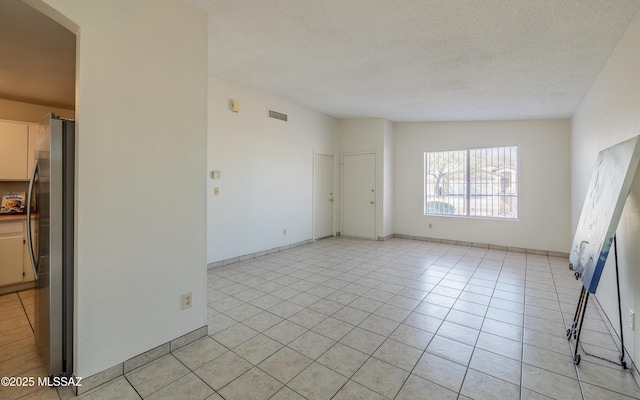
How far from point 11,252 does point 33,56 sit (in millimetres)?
2247

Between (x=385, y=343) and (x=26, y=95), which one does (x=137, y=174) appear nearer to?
(x=385, y=343)

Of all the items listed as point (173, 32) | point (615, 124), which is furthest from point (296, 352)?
point (615, 124)

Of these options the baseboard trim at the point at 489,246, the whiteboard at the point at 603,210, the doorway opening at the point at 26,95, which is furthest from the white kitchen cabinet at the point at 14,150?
the baseboard trim at the point at 489,246

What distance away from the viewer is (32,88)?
143 inches

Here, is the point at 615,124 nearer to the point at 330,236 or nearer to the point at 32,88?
the point at 330,236

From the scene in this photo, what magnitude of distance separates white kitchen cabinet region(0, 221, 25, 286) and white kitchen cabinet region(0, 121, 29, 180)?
770 mm

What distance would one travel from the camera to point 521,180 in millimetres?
5531

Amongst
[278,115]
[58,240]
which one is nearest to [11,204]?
[58,240]

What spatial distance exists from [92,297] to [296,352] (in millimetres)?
1449

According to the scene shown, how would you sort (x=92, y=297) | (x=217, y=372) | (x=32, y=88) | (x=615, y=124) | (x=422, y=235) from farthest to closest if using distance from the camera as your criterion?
(x=422, y=235)
(x=32, y=88)
(x=615, y=124)
(x=217, y=372)
(x=92, y=297)

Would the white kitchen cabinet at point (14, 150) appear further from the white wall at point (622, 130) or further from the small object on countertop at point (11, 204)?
the white wall at point (622, 130)

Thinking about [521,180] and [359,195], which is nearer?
[521,180]

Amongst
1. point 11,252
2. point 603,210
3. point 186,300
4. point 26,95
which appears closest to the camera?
point 603,210

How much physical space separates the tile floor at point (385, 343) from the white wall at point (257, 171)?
2.62ft
